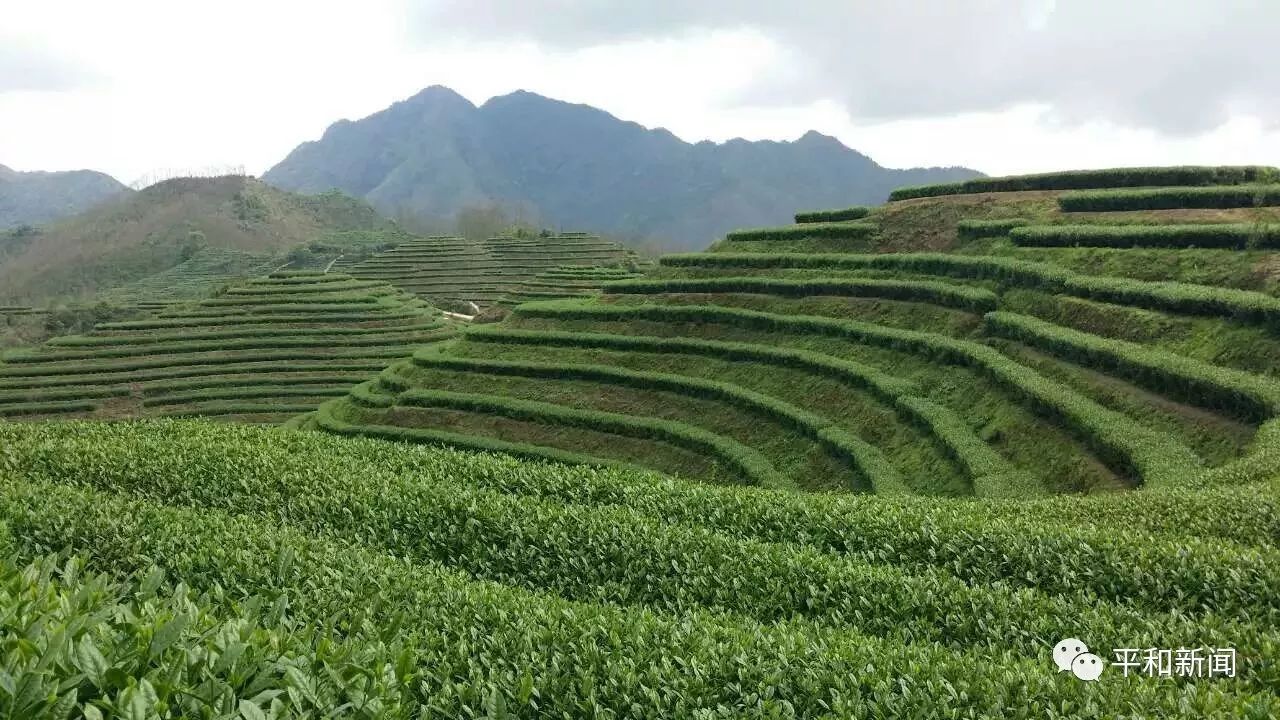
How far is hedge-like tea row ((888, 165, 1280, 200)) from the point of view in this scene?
1176 inches

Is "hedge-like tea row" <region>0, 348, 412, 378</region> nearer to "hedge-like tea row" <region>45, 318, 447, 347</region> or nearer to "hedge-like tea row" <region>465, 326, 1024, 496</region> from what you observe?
"hedge-like tea row" <region>45, 318, 447, 347</region>

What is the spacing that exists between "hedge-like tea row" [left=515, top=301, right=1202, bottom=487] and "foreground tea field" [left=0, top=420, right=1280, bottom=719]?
426cm

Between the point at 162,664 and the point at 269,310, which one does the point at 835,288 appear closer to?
the point at 162,664

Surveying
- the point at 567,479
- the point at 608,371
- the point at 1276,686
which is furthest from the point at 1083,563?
the point at 608,371

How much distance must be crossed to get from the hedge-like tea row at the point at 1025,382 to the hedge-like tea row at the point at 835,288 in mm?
1747

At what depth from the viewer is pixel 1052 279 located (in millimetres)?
24328

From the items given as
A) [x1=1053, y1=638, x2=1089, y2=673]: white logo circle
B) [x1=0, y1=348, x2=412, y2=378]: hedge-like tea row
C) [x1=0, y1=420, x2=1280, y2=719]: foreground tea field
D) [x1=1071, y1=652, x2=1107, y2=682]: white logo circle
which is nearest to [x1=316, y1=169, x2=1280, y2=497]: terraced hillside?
[x1=0, y1=420, x2=1280, y2=719]: foreground tea field

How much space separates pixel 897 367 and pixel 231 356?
3878 cm

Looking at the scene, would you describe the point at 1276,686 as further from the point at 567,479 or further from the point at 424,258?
the point at 424,258

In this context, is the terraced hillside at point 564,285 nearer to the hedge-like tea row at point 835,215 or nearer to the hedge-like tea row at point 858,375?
the hedge-like tea row at point 835,215

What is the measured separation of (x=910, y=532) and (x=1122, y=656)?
10.8 feet

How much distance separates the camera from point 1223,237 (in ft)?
75.1

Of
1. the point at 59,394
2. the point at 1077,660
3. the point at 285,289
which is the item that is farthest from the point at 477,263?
the point at 1077,660

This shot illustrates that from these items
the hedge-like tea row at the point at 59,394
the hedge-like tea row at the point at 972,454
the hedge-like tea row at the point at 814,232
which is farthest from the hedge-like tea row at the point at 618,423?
the hedge-like tea row at the point at 59,394
